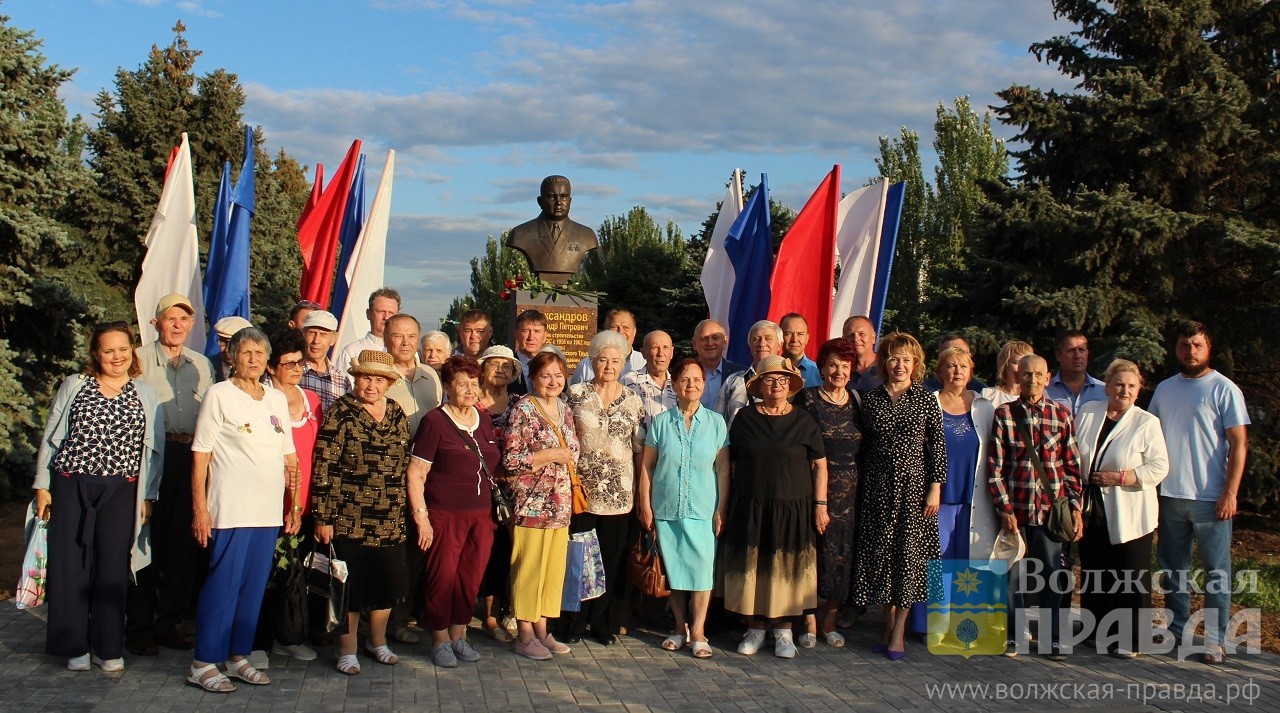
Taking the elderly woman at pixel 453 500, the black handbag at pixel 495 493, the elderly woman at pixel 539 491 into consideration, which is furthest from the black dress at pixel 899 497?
the elderly woman at pixel 453 500

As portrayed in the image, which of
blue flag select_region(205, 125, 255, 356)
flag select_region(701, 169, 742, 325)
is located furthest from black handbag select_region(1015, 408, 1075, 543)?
blue flag select_region(205, 125, 255, 356)

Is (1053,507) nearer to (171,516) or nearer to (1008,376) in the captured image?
(1008,376)

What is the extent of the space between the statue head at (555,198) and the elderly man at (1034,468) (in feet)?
15.4

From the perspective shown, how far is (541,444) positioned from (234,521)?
158cm

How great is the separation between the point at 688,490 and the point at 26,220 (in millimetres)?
8312

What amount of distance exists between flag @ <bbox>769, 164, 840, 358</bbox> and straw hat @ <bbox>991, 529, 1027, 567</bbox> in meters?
2.95

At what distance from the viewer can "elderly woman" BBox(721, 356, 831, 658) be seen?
5.71 meters

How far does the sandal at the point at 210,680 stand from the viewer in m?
4.93

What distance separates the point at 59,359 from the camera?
12.0 meters

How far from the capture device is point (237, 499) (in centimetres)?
491

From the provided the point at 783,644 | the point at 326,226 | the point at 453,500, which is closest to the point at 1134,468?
the point at 783,644

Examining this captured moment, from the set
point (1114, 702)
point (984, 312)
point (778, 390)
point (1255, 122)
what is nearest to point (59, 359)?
point (778, 390)

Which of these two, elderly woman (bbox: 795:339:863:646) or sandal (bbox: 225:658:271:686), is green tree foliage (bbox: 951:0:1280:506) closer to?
elderly woman (bbox: 795:339:863:646)

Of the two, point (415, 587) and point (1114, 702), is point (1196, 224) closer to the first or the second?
point (1114, 702)
